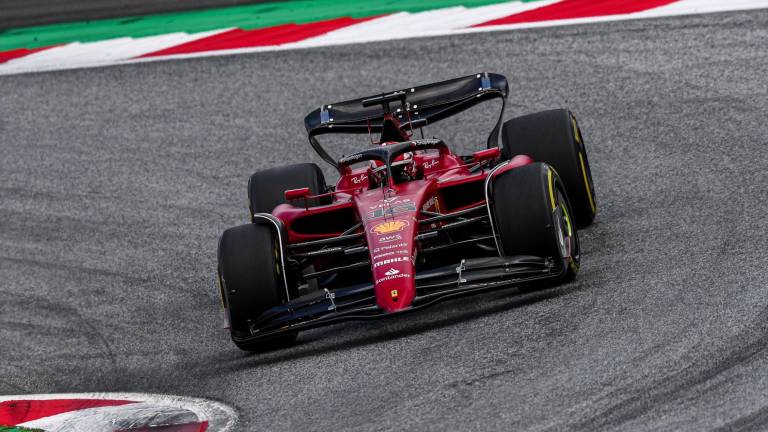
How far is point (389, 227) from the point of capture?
24.7 feet

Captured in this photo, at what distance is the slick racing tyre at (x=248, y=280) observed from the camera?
756cm

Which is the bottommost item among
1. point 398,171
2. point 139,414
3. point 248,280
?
point 139,414

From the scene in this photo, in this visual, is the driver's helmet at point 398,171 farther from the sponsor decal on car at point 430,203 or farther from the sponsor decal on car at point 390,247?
the sponsor decal on car at point 390,247

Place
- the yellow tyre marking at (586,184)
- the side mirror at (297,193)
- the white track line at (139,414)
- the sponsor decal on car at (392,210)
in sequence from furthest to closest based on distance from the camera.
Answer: the yellow tyre marking at (586,184)
the side mirror at (297,193)
the sponsor decal on car at (392,210)
the white track line at (139,414)

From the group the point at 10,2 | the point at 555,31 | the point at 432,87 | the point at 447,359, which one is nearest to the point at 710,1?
the point at 555,31

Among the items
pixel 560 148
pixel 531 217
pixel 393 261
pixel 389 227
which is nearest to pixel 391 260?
pixel 393 261

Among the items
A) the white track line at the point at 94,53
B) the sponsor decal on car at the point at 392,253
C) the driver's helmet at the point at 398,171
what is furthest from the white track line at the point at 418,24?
the sponsor decal on car at the point at 392,253

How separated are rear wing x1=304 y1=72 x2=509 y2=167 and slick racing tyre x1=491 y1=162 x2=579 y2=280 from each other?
166cm

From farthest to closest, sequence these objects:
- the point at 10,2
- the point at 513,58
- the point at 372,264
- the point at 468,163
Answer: the point at 10,2, the point at 513,58, the point at 468,163, the point at 372,264

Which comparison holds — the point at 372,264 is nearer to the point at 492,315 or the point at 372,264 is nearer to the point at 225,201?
the point at 492,315

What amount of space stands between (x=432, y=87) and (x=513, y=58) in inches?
156

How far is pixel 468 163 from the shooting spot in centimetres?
856

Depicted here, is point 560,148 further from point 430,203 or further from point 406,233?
point 406,233

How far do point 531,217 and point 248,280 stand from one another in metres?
1.60
